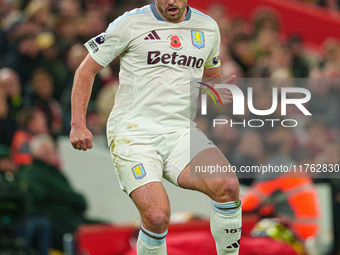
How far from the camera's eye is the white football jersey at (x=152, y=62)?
18.2 feet

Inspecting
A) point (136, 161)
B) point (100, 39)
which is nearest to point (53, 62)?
point (100, 39)

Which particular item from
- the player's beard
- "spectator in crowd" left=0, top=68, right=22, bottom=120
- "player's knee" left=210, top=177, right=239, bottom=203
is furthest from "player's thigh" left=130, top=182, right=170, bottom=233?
"spectator in crowd" left=0, top=68, right=22, bottom=120

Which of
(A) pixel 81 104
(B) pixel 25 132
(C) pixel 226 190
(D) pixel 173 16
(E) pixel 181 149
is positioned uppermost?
(D) pixel 173 16

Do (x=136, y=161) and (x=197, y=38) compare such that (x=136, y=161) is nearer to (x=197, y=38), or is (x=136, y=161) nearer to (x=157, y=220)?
(x=157, y=220)

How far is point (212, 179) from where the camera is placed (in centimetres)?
536

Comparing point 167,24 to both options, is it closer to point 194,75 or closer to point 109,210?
point 194,75

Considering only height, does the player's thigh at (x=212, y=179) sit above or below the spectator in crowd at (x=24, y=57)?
above

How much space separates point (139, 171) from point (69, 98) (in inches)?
185

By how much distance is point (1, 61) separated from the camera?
10.1m

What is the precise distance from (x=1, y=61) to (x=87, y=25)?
1.50 meters

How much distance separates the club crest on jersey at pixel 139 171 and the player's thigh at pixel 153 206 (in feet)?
0.30

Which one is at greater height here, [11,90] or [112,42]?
[112,42]

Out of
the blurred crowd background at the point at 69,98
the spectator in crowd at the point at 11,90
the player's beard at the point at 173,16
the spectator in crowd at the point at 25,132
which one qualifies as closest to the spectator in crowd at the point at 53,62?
the blurred crowd background at the point at 69,98

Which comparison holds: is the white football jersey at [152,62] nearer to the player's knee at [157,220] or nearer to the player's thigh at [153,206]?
the player's thigh at [153,206]
